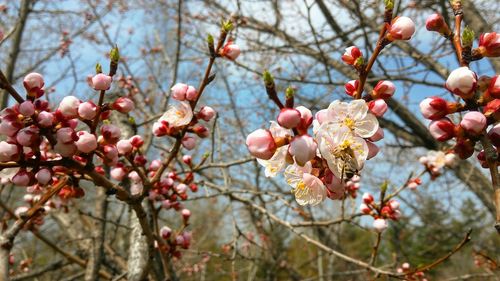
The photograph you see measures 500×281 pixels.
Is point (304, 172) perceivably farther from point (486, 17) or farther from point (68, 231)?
point (486, 17)

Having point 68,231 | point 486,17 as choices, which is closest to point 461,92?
point 68,231

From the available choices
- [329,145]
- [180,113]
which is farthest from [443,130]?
[180,113]

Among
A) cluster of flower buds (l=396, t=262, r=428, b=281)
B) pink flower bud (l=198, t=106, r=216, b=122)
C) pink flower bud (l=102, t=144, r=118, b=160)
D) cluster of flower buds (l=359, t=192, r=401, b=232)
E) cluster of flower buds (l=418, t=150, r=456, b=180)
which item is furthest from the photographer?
cluster of flower buds (l=418, t=150, r=456, b=180)

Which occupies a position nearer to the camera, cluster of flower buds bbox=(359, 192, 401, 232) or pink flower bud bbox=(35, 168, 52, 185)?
pink flower bud bbox=(35, 168, 52, 185)

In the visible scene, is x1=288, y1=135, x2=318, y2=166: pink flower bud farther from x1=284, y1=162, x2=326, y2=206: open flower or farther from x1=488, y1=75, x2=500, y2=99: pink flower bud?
x1=488, y1=75, x2=500, y2=99: pink flower bud

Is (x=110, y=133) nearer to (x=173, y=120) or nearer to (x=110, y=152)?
(x=110, y=152)

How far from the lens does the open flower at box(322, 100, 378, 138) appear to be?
109 cm

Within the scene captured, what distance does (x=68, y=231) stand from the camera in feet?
14.1

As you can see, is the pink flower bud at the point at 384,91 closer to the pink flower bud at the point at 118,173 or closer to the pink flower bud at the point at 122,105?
the pink flower bud at the point at 122,105

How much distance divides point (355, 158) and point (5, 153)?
3.22ft

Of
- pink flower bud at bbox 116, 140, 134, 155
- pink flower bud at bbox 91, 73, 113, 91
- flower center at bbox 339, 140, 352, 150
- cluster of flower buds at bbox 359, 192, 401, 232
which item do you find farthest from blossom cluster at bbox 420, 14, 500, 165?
cluster of flower buds at bbox 359, 192, 401, 232

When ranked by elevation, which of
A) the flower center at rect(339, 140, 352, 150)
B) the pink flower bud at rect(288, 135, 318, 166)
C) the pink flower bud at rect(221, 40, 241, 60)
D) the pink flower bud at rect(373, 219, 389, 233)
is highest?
the pink flower bud at rect(221, 40, 241, 60)

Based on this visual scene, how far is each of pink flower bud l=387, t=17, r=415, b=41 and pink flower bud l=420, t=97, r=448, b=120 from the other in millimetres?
192

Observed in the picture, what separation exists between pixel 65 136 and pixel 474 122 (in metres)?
1.09
